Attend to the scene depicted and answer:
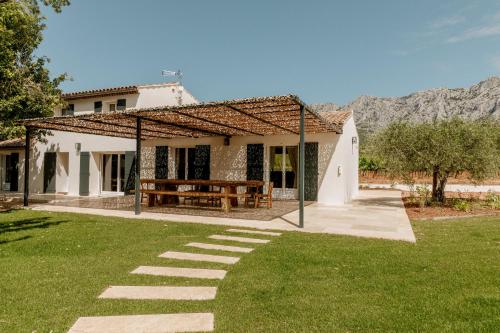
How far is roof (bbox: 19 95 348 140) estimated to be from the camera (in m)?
7.46

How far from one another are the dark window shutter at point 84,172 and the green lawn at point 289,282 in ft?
31.7

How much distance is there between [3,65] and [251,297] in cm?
1120

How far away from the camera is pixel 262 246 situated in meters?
5.46

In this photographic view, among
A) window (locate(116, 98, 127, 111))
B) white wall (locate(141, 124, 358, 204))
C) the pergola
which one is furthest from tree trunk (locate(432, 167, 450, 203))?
window (locate(116, 98, 127, 111))

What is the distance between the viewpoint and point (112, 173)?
1608cm

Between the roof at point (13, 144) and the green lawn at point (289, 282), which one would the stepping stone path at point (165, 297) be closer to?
the green lawn at point (289, 282)

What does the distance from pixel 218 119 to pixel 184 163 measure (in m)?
6.09

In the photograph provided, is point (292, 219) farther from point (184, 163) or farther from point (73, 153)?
point (73, 153)

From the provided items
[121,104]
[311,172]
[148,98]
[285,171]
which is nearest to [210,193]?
[285,171]

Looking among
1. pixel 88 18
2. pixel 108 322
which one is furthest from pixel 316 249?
pixel 88 18

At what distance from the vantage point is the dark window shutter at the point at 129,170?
593 inches

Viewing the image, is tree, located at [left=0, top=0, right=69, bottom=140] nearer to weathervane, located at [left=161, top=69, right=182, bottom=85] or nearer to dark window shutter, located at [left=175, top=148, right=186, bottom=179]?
dark window shutter, located at [left=175, top=148, right=186, bottom=179]

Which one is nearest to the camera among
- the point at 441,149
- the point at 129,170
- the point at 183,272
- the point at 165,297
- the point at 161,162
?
the point at 165,297

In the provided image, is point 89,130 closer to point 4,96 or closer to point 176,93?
point 4,96
